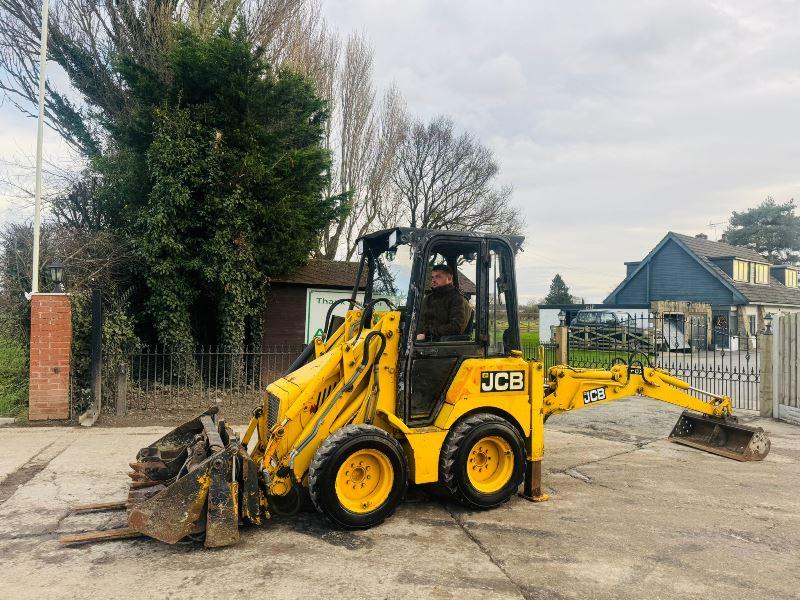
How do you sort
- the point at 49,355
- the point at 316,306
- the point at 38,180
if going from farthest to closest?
the point at 316,306 < the point at 38,180 < the point at 49,355

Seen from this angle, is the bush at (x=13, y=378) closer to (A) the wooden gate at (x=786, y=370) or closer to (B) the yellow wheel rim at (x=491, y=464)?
(B) the yellow wheel rim at (x=491, y=464)

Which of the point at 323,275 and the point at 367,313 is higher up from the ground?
the point at 323,275

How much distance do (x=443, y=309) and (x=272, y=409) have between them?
1.80 meters

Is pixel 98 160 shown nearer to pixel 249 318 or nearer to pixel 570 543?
pixel 249 318

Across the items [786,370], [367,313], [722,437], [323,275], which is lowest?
[722,437]

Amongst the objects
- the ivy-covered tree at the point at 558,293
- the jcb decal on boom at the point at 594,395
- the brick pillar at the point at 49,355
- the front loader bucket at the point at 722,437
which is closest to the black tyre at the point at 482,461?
the jcb decal on boom at the point at 594,395

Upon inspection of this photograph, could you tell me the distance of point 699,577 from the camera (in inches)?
153

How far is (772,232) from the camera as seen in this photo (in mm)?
46188

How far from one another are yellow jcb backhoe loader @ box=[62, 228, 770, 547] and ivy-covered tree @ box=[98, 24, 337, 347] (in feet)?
18.4

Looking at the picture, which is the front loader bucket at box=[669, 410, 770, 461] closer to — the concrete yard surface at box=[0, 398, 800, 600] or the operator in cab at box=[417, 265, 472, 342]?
the concrete yard surface at box=[0, 398, 800, 600]

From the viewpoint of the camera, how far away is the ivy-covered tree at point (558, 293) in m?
47.9

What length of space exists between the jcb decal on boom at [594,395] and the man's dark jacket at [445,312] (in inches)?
71.8

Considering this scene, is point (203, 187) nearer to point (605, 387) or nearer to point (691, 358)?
point (605, 387)

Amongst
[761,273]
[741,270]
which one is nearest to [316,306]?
[741,270]
